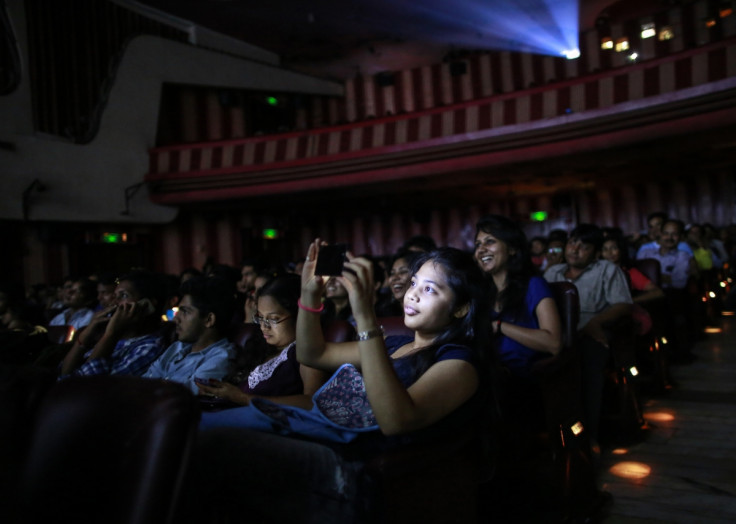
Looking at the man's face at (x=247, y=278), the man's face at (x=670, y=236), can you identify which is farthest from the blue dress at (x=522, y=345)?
the man's face at (x=670, y=236)

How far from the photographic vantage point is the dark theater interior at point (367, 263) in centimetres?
102

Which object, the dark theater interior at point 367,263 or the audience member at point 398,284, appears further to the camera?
the audience member at point 398,284

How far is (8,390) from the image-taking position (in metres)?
0.88

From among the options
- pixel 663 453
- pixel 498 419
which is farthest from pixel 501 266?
pixel 663 453

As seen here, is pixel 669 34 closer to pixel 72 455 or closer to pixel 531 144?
pixel 531 144

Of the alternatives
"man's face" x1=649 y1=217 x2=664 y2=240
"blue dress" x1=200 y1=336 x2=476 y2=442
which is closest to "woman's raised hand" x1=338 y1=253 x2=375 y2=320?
"blue dress" x1=200 y1=336 x2=476 y2=442

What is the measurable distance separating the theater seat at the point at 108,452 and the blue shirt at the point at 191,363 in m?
0.95

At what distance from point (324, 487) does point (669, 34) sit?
10.7 metres

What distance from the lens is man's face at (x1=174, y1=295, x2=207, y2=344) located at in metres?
1.95

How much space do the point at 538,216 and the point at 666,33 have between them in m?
3.82

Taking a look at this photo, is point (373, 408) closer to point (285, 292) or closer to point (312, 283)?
point (312, 283)

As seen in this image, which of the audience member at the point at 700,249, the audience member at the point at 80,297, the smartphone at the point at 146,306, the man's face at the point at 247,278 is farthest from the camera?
the audience member at the point at 700,249

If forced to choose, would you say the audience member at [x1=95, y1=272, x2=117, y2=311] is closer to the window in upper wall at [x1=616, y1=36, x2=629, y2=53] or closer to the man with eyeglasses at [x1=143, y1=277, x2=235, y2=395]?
the man with eyeglasses at [x1=143, y1=277, x2=235, y2=395]

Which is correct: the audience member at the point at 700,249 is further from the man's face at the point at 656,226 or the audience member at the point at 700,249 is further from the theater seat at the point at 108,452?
the theater seat at the point at 108,452
